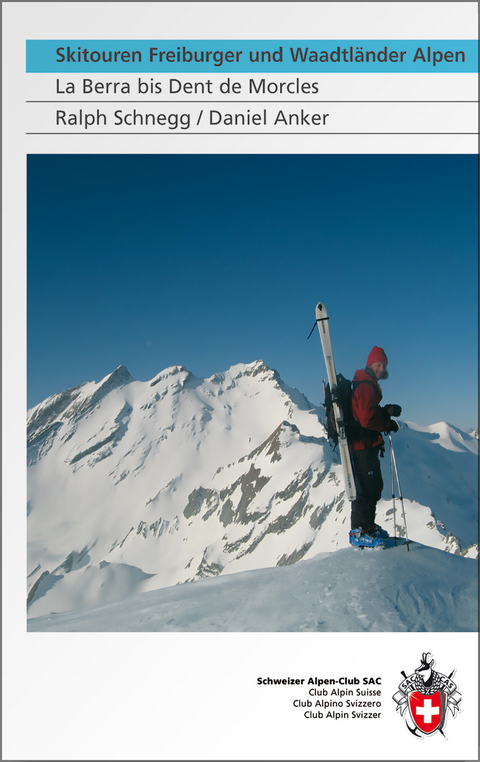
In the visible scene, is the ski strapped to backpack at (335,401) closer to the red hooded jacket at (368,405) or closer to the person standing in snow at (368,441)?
the person standing in snow at (368,441)

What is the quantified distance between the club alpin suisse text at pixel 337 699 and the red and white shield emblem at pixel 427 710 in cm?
45

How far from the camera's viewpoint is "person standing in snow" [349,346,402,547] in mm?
6730

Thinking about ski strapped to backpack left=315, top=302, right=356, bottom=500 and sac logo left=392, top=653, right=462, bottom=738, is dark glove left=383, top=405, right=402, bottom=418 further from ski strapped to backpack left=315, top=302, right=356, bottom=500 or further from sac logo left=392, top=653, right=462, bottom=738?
sac logo left=392, top=653, right=462, bottom=738

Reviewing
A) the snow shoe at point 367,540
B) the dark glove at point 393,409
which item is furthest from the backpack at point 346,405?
the snow shoe at point 367,540

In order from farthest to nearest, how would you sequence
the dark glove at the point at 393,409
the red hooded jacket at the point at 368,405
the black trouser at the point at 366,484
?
the black trouser at the point at 366,484 → the dark glove at the point at 393,409 → the red hooded jacket at the point at 368,405

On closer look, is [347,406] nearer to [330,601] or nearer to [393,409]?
[393,409]

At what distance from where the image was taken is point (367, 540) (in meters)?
7.07

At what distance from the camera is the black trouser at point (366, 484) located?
22.9 ft

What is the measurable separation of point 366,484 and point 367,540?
3.08 ft

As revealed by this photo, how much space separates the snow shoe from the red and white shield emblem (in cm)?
195

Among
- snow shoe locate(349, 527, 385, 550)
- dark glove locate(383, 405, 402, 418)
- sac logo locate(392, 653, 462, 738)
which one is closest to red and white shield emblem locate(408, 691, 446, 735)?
sac logo locate(392, 653, 462, 738)

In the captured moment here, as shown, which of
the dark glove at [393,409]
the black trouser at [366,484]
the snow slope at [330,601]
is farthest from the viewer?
the black trouser at [366,484]

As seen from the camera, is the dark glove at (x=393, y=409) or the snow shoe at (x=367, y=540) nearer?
the dark glove at (x=393, y=409)

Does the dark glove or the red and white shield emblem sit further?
the dark glove
